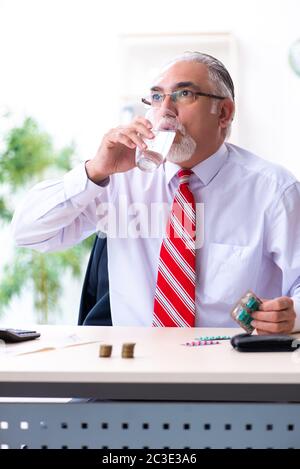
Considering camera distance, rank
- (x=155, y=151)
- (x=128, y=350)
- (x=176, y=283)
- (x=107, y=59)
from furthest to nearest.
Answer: (x=107, y=59) < (x=176, y=283) < (x=155, y=151) < (x=128, y=350)

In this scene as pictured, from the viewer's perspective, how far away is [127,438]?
142cm

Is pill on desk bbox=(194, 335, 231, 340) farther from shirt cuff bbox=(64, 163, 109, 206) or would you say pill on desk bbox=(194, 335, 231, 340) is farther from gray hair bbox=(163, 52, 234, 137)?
gray hair bbox=(163, 52, 234, 137)

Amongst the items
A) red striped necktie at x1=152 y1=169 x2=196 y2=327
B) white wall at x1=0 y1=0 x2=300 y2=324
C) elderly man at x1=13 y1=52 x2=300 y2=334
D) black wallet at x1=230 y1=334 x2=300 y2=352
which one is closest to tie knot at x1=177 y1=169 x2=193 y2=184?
elderly man at x1=13 y1=52 x2=300 y2=334

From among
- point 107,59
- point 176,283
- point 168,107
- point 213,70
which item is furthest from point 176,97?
point 107,59

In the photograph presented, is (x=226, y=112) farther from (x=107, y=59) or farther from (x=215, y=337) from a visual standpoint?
(x=107, y=59)

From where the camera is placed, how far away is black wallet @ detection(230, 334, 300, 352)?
5.07 ft

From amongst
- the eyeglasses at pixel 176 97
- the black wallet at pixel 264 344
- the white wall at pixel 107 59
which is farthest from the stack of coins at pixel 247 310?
the white wall at pixel 107 59

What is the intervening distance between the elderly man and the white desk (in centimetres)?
68

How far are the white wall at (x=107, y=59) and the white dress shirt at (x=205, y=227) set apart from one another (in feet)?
7.73

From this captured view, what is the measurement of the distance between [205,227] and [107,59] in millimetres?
2846

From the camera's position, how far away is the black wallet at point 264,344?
1546 mm

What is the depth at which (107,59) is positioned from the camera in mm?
4848
